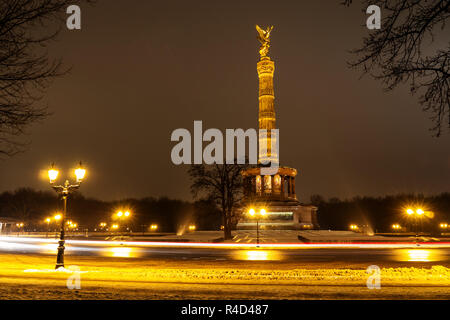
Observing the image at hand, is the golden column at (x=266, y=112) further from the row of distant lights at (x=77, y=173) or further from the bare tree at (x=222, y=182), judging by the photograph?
the row of distant lights at (x=77, y=173)

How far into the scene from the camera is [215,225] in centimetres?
7431

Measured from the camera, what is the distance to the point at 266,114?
72500 mm

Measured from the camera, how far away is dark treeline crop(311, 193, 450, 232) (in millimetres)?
81812

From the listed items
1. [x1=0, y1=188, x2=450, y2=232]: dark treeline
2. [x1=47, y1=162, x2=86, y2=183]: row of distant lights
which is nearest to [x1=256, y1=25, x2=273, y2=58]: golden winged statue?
[x1=0, y1=188, x2=450, y2=232]: dark treeline

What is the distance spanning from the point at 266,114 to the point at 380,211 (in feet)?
133

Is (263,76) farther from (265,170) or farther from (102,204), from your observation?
(102,204)

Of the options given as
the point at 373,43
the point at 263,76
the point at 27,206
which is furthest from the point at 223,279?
the point at 27,206

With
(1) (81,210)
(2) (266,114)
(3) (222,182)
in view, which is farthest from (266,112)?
(1) (81,210)

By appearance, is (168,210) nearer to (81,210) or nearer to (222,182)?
(81,210)

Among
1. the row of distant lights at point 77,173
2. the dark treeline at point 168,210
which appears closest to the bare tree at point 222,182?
the row of distant lights at point 77,173

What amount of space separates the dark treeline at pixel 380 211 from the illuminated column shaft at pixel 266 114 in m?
26.6

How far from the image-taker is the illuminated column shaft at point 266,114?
71.6 m

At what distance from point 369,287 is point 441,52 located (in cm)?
552

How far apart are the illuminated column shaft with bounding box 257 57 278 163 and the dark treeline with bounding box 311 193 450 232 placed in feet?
87.2
